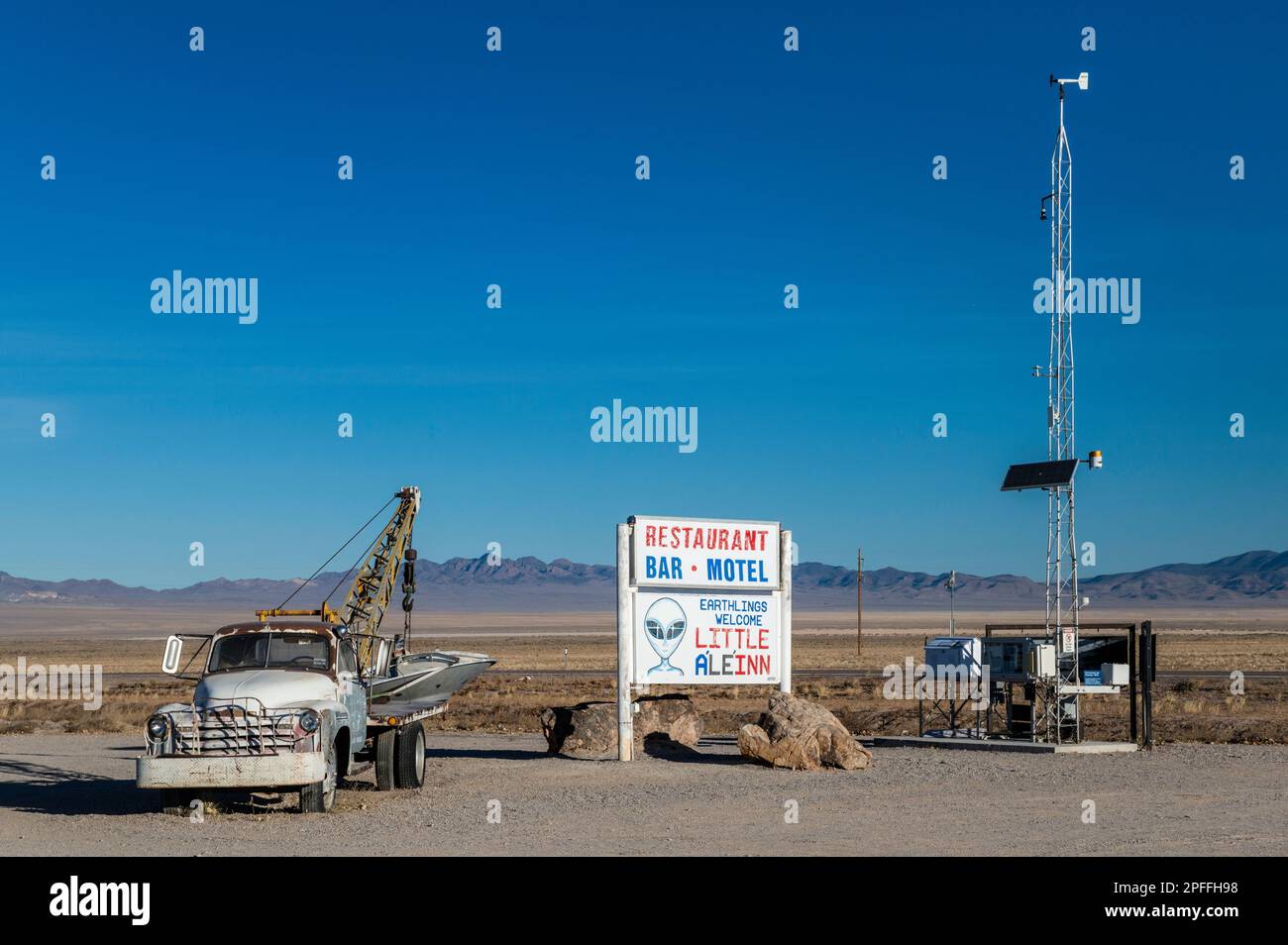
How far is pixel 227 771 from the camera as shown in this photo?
15.6 m

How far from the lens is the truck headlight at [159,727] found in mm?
15875

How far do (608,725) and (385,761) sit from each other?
5.58m

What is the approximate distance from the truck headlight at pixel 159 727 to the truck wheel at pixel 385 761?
3.73m

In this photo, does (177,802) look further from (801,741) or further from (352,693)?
(801,741)

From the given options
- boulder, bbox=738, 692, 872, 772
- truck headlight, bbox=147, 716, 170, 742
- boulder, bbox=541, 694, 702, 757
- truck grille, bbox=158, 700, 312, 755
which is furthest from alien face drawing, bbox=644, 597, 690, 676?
truck headlight, bbox=147, 716, 170, 742

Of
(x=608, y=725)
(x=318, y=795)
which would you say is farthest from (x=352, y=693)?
(x=608, y=725)

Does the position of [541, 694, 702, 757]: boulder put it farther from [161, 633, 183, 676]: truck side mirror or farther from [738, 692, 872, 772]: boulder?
[161, 633, 183, 676]: truck side mirror

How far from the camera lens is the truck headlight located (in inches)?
625

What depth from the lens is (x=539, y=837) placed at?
1485 cm

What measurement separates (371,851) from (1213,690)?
3515cm

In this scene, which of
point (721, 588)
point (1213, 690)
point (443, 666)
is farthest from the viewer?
point (1213, 690)

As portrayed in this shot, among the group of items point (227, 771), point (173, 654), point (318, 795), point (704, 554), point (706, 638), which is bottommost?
point (318, 795)
